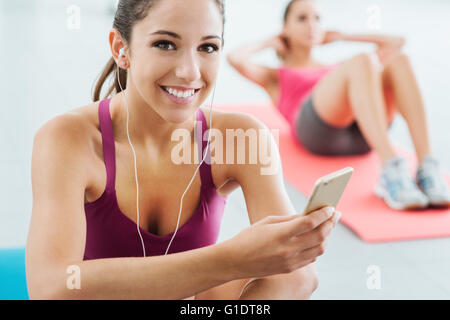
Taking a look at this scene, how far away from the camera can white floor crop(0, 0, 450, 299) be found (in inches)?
71.4

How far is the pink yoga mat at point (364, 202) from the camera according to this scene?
2043mm

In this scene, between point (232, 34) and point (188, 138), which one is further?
point (232, 34)

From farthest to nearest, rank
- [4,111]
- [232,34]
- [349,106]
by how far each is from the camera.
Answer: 1. [232,34]
2. [4,111]
3. [349,106]

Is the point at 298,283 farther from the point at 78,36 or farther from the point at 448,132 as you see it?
the point at 78,36

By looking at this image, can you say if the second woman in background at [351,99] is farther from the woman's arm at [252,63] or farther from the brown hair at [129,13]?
the brown hair at [129,13]

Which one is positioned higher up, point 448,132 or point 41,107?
point 41,107

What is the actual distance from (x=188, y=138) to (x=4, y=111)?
2.12 meters

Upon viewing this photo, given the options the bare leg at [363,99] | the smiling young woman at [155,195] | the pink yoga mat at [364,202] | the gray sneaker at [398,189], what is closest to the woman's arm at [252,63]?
the pink yoga mat at [364,202]

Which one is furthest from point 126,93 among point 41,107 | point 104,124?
point 41,107

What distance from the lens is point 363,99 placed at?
2.43 metres

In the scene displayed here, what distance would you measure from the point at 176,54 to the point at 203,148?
0.26 metres

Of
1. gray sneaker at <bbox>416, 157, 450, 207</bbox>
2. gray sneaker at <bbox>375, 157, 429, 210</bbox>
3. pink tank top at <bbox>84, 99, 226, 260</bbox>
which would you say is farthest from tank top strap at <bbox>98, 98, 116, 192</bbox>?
gray sneaker at <bbox>416, 157, 450, 207</bbox>

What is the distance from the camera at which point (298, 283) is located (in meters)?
1.04

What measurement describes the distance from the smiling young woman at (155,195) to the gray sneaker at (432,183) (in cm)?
126
